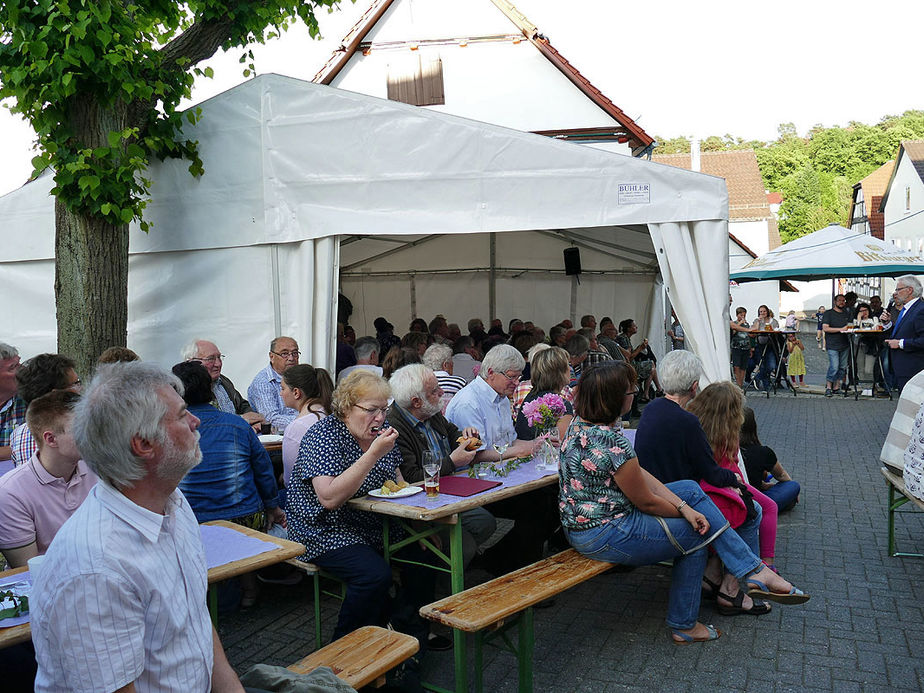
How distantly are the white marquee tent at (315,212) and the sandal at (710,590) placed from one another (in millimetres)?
2180

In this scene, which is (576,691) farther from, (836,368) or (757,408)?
(836,368)

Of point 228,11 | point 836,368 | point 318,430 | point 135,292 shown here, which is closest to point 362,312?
point 135,292

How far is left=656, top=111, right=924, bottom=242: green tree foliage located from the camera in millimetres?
53531

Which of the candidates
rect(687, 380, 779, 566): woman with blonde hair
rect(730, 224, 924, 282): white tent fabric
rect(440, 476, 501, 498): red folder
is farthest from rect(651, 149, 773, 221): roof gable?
rect(440, 476, 501, 498): red folder

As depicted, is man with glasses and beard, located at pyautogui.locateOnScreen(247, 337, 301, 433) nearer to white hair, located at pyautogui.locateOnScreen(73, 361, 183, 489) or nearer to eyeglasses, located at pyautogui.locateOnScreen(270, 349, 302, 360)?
eyeglasses, located at pyautogui.locateOnScreen(270, 349, 302, 360)

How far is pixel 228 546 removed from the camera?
10.7 feet

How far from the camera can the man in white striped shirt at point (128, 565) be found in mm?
1741

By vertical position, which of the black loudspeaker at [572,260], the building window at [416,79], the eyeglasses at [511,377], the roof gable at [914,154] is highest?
Answer: the roof gable at [914,154]

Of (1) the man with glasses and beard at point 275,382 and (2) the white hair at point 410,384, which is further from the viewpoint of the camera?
(1) the man with glasses and beard at point 275,382

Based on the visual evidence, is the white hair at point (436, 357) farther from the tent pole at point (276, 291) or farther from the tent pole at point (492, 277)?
the tent pole at point (492, 277)

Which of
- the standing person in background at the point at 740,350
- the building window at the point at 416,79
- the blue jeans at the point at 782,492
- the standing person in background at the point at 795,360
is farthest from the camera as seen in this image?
the building window at the point at 416,79

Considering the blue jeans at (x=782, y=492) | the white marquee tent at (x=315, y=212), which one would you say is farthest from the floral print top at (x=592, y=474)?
the white marquee tent at (x=315, y=212)

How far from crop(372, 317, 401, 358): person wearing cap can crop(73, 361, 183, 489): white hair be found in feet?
28.4

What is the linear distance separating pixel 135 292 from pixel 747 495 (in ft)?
18.9
